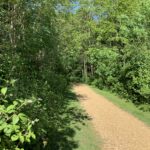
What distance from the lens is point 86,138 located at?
36.5ft

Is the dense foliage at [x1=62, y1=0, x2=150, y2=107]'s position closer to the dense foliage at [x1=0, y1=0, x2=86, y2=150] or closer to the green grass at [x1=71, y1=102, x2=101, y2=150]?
the dense foliage at [x1=0, y1=0, x2=86, y2=150]

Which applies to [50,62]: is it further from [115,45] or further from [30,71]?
[115,45]

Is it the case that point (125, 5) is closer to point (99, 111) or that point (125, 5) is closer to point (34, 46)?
point (99, 111)

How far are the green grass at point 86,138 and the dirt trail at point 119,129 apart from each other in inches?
9.2

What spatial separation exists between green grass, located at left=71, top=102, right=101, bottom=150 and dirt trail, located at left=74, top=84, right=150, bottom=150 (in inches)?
9.2

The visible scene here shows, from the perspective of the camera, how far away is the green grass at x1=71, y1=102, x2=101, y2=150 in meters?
10.2

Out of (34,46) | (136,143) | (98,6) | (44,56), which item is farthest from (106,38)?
(136,143)

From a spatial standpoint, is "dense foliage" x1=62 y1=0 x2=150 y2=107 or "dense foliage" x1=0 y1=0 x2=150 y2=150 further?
"dense foliage" x1=62 y1=0 x2=150 y2=107

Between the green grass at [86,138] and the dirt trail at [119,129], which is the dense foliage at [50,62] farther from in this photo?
the dirt trail at [119,129]

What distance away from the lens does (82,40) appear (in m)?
39.4

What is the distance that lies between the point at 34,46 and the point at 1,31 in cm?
309

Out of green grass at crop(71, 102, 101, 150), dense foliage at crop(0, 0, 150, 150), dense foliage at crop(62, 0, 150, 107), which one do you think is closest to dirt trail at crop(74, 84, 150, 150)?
green grass at crop(71, 102, 101, 150)

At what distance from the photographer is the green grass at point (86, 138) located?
33.3ft

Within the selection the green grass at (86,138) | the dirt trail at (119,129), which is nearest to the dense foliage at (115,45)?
the dirt trail at (119,129)
